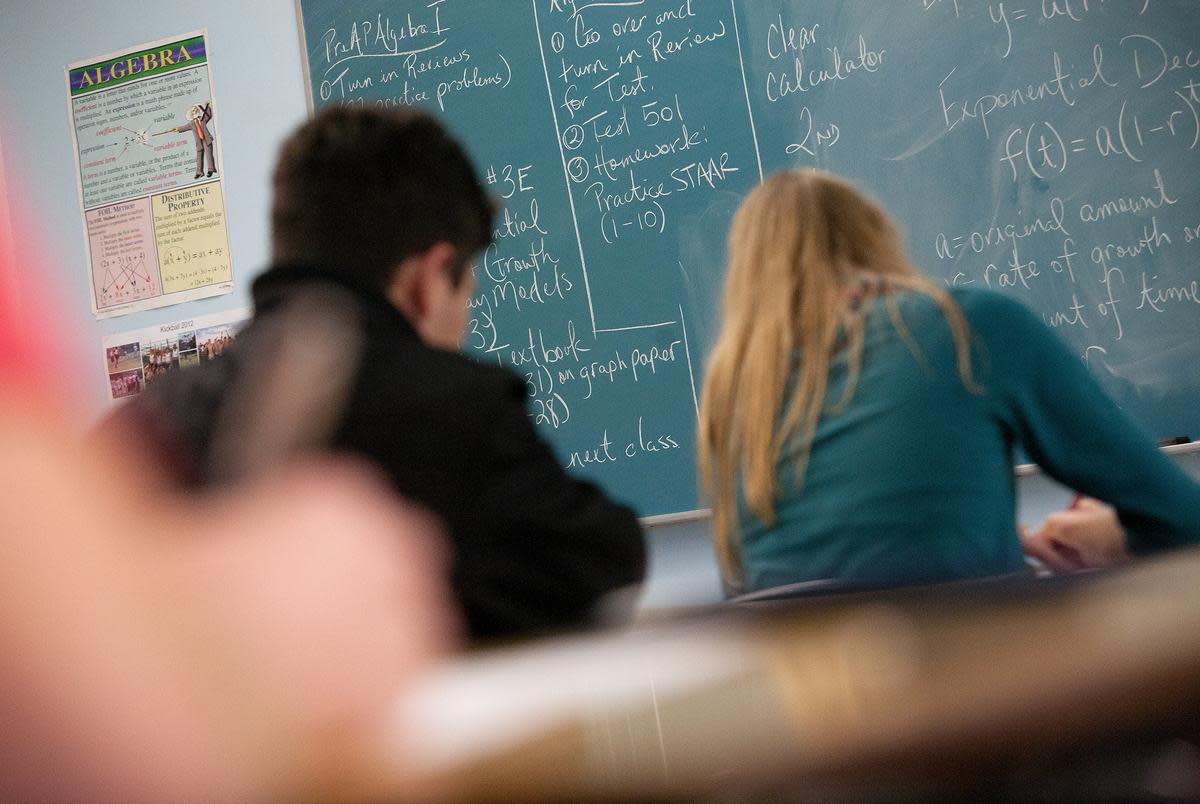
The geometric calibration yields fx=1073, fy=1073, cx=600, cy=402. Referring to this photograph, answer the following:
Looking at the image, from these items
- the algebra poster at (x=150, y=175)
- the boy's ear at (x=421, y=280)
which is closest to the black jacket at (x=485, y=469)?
the boy's ear at (x=421, y=280)

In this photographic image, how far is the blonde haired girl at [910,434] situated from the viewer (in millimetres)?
1283

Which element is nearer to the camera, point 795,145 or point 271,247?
point 271,247

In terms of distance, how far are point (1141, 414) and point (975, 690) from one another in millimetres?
2481

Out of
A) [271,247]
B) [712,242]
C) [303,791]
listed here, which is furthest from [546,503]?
[712,242]

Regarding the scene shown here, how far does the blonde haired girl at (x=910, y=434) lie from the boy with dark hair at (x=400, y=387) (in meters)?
0.43

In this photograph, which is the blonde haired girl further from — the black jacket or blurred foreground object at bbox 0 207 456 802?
blurred foreground object at bbox 0 207 456 802

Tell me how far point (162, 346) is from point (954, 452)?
2582mm

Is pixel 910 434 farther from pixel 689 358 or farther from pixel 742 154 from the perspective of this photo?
pixel 742 154

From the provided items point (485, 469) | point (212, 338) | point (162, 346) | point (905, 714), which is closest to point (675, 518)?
point (212, 338)

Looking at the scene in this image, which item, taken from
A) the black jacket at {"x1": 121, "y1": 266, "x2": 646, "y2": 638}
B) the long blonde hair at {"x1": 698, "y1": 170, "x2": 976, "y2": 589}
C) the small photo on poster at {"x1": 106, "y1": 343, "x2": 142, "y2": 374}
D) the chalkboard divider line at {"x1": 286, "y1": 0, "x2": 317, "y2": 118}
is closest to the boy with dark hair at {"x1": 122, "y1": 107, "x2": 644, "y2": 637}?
the black jacket at {"x1": 121, "y1": 266, "x2": 646, "y2": 638}

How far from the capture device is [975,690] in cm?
12

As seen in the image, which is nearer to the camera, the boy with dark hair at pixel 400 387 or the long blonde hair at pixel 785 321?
the boy with dark hair at pixel 400 387

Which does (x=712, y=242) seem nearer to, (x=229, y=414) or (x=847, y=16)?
(x=847, y=16)

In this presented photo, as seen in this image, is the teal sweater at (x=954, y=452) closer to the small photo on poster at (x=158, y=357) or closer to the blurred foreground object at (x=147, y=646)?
the blurred foreground object at (x=147, y=646)
